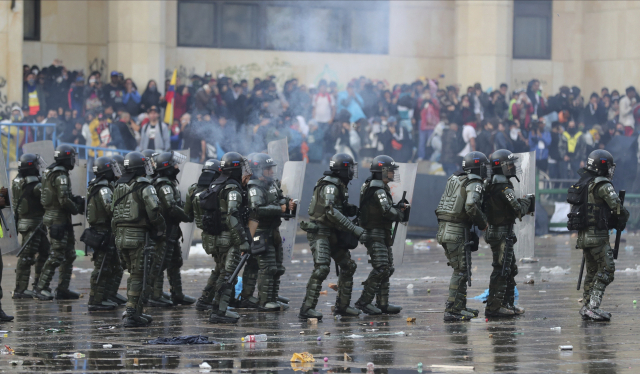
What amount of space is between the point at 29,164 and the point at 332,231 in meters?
4.34

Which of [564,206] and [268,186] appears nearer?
[268,186]

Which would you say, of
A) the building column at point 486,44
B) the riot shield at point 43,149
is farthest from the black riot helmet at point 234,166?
the building column at point 486,44

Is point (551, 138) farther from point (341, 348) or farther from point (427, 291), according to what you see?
point (341, 348)

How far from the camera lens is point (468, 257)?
985cm

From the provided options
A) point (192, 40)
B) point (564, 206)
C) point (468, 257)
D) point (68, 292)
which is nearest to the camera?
point (468, 257)

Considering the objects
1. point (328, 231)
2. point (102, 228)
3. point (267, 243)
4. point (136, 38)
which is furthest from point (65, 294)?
point (136, 38)

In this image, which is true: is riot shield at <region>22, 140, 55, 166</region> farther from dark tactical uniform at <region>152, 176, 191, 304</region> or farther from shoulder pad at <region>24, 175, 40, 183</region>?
dark tactical uniform at <region>152, 176, 191, 304</region>

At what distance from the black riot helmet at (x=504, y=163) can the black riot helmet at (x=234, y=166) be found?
2511 millimetres

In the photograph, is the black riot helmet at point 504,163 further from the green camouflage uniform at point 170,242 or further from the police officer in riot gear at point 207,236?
the green camouflage uniform at point 170,242

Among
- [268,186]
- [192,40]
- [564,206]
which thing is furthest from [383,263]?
[192,40]

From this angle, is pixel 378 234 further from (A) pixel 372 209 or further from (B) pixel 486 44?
(B) pixel 486 44

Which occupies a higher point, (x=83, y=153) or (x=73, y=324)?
(x=83, y=153)

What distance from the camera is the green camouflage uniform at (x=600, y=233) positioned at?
9586 mm

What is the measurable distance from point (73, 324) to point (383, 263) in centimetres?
320
